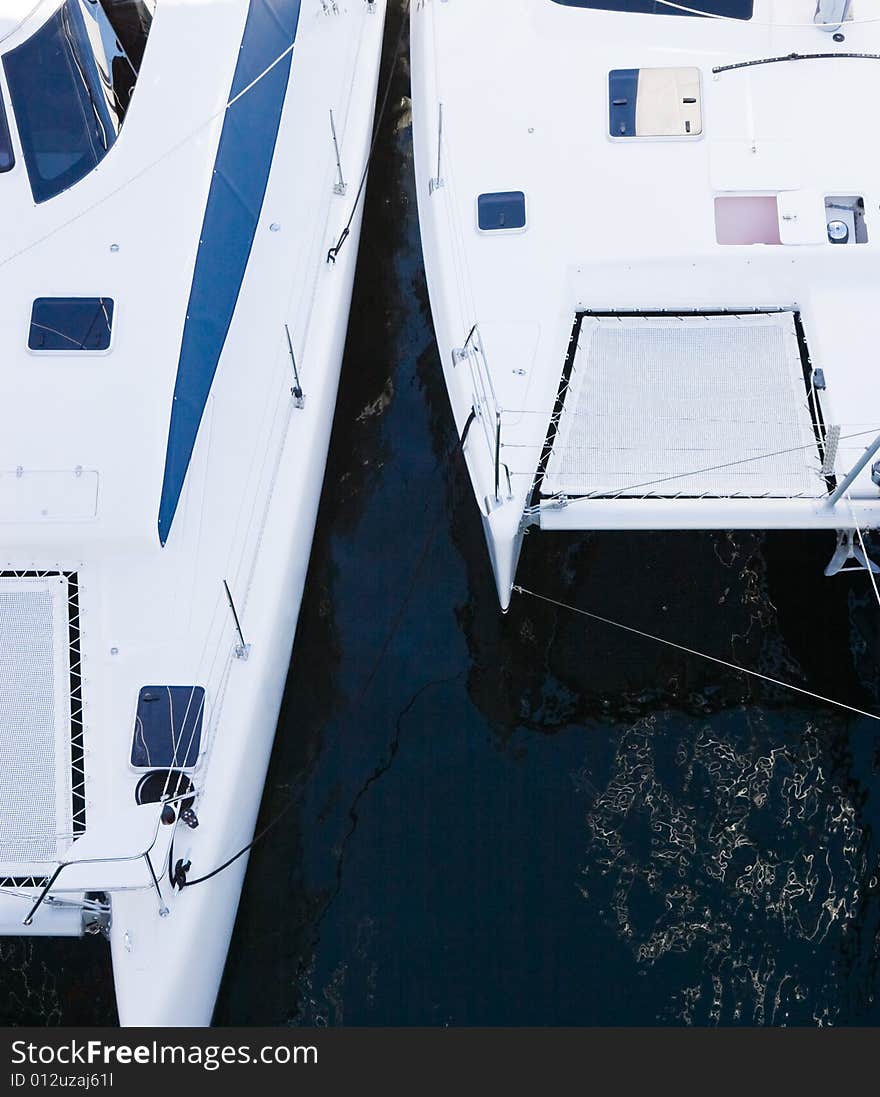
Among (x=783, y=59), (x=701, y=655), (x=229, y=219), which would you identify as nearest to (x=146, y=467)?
(x=229, y=219)

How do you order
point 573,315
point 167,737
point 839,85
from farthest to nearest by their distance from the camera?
point 839,85
point 573,315
point 167,737

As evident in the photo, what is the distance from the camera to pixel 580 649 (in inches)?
322

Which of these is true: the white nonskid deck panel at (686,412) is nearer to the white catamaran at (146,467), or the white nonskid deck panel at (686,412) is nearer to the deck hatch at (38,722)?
the white catamaran at (146,467)

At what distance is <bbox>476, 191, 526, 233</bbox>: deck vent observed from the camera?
7.90 meters

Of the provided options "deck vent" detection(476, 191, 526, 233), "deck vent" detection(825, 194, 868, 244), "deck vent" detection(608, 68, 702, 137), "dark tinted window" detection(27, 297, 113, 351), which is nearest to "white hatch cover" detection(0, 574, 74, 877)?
"dark tinted window" detection(27, 297, 113, 351)

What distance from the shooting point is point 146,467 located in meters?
6.97

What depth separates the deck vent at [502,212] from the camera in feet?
25.9

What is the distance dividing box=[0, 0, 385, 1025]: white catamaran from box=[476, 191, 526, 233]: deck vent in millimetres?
1005

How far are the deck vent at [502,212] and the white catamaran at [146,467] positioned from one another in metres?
1.00

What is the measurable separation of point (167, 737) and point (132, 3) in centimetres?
449

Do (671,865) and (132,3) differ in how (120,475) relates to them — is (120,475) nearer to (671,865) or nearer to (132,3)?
(132,3)

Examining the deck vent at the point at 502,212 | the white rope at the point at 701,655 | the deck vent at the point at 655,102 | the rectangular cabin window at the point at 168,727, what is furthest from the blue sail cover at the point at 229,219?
the white rope at the point at 701,655

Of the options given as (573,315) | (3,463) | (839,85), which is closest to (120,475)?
(3,463)

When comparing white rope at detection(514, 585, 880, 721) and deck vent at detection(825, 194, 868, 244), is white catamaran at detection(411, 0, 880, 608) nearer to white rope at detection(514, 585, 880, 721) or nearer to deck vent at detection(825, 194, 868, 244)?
deck vent at detection(825, 194, 868, 244)
